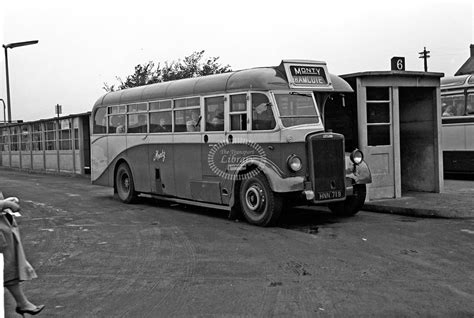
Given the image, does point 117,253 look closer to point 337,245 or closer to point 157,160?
point 337,245

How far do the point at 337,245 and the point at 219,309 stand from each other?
351cm

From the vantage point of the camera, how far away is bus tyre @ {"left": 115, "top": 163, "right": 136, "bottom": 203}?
1424cm

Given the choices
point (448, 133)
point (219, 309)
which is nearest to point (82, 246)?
point (219, 309)

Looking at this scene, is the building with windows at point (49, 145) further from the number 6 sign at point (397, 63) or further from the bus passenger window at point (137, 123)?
the number 6 sign at point (397, 63)

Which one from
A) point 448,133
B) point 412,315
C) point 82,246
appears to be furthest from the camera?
point 448,133

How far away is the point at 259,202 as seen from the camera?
10289 millimetres

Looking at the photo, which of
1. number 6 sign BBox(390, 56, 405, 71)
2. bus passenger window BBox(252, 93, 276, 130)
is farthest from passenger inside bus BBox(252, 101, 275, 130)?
number 6 sign BBox(390, 56, 405, 71)

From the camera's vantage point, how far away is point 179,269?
7117mm

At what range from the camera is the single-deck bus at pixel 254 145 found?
10.1 meters

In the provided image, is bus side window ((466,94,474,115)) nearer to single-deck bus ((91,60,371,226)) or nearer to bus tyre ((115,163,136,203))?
single-deck bus ((91,60,371,226))

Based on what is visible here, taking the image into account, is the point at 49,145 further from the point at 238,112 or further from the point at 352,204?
the point at 352,204

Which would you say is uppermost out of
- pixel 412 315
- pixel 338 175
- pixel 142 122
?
pixel 142 122

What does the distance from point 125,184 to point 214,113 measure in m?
4.51

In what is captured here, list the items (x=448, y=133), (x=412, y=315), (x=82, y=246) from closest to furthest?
1. (x=412, y=315)
2. (x=82, y=246)
3. (x=448, y=133)
